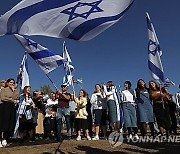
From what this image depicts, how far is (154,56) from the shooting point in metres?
9.13

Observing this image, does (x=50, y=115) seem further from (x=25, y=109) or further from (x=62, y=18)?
(x=62, y=18)

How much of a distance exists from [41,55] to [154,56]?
3.45m

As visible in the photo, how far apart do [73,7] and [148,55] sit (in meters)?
4.09

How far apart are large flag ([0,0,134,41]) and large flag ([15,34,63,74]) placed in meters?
2.10

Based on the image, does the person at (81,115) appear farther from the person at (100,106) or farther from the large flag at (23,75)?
the large flag at (23,75)

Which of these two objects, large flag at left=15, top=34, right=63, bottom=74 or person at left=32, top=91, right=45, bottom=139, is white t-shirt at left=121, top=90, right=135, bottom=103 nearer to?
large flag at left=15, top=34, right=63, bottom=74

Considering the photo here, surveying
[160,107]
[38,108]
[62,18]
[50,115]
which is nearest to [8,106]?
[50,115]

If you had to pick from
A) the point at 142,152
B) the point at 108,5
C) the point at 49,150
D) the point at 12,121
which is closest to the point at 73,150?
the point at 49,150

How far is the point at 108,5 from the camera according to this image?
5637mm

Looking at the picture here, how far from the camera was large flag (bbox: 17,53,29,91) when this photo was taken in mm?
10492

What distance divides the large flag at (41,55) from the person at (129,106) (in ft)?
8.50

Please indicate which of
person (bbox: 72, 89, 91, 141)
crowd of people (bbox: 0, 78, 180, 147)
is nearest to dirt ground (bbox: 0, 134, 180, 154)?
crowd of people (bbox: 0, 78, 180, 147)

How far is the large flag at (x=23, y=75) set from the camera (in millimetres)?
10492

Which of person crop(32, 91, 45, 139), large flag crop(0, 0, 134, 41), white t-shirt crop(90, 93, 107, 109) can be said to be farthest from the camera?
person crop(32, 91, 45, 139)
